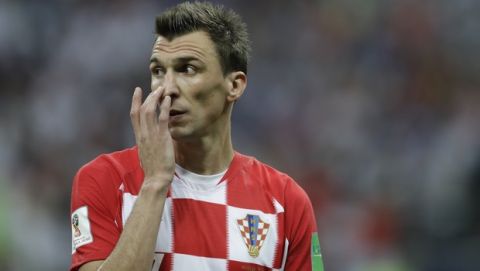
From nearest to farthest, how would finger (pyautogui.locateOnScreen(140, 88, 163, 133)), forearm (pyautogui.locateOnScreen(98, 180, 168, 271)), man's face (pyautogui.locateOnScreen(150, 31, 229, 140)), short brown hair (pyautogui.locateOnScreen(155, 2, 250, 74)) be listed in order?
1. forearm (pyautogui.locateOnScreen(98, 180, 168, 271))
2. finger (pyautogui.locateOnScreen(140, 88, 163, 133))
3. man's face (pyautogui.locateOnScreen(150, 31, 229, 140))
4. short brown hair (pyautogui.locateOnScreen(155, 2, 250, 74))

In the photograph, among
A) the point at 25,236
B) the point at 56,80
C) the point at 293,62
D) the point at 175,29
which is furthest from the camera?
the point at 293,62

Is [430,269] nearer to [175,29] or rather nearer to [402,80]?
[402,80]

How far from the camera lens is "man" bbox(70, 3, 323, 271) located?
3166 millimetres

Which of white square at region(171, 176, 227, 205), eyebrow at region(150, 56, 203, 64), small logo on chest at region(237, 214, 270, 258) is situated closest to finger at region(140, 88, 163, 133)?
eyebrow at region(150, 56, 203, 64)

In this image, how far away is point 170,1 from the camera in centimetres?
775

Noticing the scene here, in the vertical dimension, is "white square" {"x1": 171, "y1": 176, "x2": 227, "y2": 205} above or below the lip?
below

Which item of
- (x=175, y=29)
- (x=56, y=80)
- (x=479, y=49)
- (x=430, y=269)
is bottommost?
(x=430, y=269)

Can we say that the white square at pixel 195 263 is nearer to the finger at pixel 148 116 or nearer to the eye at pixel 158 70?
the finger at pixel 148 116

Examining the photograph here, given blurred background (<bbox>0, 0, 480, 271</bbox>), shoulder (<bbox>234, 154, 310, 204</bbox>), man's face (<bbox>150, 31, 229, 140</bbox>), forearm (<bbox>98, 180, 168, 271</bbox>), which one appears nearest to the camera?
forearm (<bbox>98, 180, 168, 271</bbox>)

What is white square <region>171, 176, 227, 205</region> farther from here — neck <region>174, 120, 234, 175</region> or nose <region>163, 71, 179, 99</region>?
nose <region>163, 71, 179, 99</region>

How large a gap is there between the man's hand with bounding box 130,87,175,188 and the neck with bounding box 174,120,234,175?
12.2 inches

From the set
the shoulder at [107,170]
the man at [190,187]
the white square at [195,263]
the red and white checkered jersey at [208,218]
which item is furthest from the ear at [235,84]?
the white square at [195,263]

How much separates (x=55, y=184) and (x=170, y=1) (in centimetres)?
216

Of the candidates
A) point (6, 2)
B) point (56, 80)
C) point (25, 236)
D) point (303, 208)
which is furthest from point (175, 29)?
point (6, 2)
